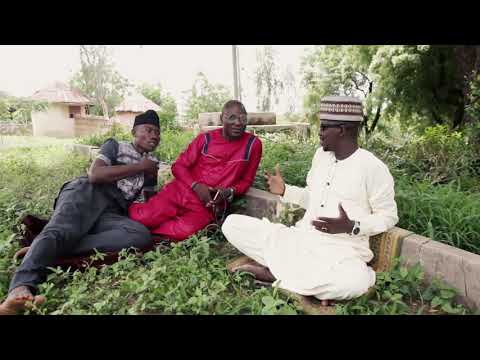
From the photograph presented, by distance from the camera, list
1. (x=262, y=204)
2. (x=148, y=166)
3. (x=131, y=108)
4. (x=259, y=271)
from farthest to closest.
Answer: (x=131, y=108) < (x=262, y=204) < (x=148, y=166) < (x=259, y=271)

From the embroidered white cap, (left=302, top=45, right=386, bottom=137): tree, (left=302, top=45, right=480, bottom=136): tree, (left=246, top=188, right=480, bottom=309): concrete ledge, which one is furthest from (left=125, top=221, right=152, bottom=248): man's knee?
(left=302, top=45, right=386, bottom=137): tree

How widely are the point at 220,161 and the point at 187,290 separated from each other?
4.83 feet

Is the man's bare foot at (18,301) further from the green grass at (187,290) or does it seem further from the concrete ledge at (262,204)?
the concrete ledge at (262,204)

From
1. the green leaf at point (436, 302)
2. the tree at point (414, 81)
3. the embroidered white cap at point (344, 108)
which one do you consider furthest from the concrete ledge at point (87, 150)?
the tree at point (414, 81)

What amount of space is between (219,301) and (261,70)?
83.6ft

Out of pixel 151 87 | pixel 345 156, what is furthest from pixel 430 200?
pixel 151 87

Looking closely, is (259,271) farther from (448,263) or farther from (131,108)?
(131,108)

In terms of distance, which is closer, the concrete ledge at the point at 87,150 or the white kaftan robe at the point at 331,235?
the white kaftan robe at the point at 331,235

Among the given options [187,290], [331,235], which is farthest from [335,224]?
[187,290]

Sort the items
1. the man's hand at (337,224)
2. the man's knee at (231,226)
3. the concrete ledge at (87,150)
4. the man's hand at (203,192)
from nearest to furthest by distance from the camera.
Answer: the man's hand at (337,224), the man's knee at (231,226), the man's hand at (203,192), the concrete ledge at (87,150)

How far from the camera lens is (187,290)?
262 cm

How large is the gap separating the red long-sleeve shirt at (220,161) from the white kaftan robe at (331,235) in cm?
71

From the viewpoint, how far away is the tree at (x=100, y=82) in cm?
2352

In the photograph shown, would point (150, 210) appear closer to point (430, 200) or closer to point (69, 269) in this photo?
point (69, 269)
